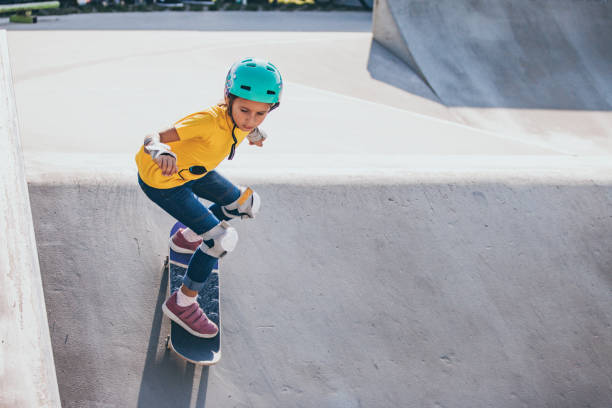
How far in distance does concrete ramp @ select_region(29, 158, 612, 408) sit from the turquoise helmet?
65.5 inches

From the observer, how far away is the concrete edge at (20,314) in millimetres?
2080

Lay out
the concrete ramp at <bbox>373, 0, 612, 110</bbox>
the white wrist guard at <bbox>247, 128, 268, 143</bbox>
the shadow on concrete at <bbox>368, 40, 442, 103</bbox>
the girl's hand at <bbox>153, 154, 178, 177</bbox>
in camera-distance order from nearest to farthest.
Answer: the girl's hand at <bbox>153, 154, 178, 177</bbox>
the white wrist guard at <bbox>247, 128, 268, 143</bbox>
the shadow on concrete at <bbox>368, 40, 442, 103</bbox>
the concrete ramp at <bbox>373, 0, 612, 110</bbox>

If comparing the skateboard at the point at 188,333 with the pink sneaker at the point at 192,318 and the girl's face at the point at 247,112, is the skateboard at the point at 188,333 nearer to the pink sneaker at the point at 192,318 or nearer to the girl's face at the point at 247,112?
the pink sneaker at the point at 192,318

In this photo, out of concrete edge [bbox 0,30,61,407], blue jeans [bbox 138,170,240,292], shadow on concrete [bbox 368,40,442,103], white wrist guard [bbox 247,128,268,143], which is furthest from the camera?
shadow on concrete [bbox 368,40,442,103]

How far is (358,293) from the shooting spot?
4281 mm

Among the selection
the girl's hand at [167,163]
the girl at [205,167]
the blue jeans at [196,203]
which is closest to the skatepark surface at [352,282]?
the girl at [205,167]

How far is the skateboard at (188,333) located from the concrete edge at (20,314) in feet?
3.47

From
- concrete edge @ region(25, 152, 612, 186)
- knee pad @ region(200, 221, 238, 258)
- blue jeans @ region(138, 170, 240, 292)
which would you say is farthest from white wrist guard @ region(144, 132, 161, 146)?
concrete edge @ region(25, 152, 612, 186)

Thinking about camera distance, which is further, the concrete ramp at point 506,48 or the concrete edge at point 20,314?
the concrete ramp at point 506,48

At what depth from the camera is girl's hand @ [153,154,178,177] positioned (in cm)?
293

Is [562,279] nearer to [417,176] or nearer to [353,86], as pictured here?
[417,176]

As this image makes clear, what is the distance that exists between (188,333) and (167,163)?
1374mm

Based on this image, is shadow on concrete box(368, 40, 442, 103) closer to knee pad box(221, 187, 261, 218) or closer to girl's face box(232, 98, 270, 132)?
knee pad box(221, 187, 261, 218)

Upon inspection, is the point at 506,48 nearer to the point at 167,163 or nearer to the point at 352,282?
the point at 352,282
